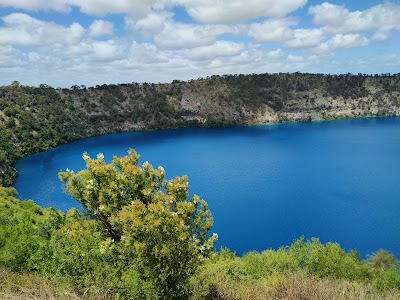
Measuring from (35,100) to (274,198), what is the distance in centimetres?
14317

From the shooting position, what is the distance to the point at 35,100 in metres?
175

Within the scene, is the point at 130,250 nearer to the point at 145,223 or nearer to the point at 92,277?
the point at 145,223

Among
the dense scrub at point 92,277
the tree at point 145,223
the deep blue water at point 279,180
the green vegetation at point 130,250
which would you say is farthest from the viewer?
the deep blue water at point 279,180

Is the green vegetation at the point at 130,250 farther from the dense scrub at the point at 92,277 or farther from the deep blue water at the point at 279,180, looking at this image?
the deep blue water at the point at 279,180

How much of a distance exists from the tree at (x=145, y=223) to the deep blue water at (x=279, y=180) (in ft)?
125

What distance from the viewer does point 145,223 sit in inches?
584

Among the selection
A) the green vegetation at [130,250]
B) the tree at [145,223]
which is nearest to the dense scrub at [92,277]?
the green vegetation at [130,250]

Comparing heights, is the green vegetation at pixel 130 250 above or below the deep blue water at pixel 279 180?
above

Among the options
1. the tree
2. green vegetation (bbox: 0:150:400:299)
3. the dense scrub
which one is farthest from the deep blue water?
the tree

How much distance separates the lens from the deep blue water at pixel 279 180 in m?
60.0

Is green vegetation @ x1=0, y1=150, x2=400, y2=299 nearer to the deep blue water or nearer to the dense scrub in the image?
the dense scrub

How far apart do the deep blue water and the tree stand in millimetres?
38167

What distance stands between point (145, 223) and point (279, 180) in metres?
79.4

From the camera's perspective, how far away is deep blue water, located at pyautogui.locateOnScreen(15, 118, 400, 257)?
197 feet
